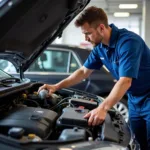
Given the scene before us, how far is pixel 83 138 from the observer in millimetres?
1923

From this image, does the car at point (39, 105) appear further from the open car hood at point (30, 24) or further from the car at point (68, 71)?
the car at point (68, 71)

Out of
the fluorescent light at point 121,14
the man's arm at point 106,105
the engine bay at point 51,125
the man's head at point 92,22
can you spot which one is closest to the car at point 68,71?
the engine bay at point 51,125

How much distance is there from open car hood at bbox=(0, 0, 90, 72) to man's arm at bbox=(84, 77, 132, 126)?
0.75m

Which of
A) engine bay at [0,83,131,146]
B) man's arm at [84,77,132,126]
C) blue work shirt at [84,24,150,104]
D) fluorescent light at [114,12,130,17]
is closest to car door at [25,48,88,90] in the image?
blue work shirt at [84,24,150,104]

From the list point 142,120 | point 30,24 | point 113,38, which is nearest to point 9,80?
point 30,24

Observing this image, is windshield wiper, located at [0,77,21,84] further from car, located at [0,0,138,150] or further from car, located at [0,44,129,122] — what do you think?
car, located at [0,44,129,122]

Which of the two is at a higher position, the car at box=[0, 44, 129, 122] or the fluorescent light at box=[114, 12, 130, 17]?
the fluorescent light at box=[114, 12, 130, 17]

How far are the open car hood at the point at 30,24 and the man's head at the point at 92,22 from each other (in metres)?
0.15

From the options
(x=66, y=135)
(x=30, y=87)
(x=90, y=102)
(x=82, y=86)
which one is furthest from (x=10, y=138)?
(x=82, y=86)

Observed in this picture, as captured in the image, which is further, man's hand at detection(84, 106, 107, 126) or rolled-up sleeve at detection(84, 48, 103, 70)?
rolled-up sleeve at detection(84, 48, 103, 70)

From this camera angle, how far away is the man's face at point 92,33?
2543 mm

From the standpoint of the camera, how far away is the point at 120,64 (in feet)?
8.27

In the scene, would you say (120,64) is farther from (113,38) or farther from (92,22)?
(92,22)

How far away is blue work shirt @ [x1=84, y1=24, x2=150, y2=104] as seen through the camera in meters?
2.46
